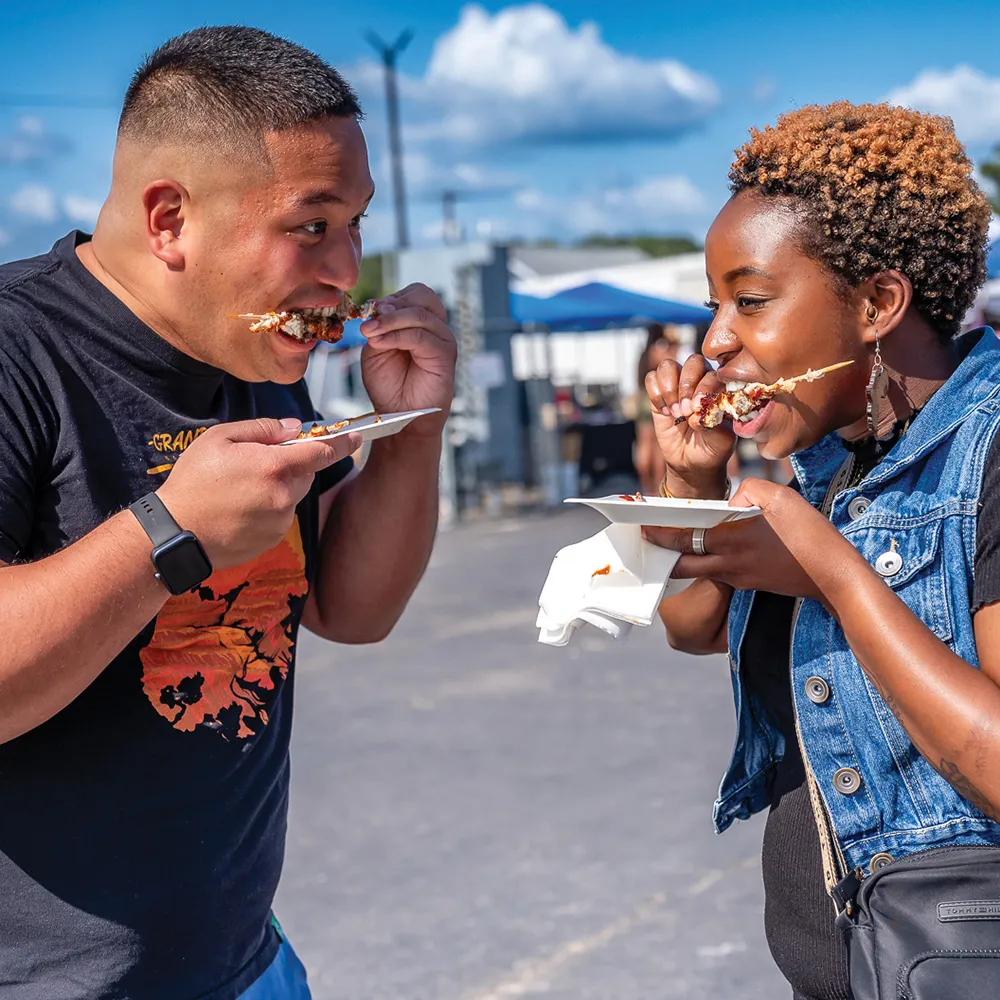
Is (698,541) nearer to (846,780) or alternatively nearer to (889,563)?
(889,563)

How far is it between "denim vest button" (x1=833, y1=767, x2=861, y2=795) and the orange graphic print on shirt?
0.99 meters

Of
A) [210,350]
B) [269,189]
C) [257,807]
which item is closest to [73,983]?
[257,807]

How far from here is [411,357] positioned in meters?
2.70

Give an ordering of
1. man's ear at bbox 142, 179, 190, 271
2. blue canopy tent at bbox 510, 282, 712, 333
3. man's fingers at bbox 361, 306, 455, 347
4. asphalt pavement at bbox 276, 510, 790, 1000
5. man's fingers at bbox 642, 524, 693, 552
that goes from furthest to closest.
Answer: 1. blue canopy tent at bbox 510, 282, 712, 333
2. asphalt pavement at bbox 276, 510, 790, 1000
3. man's fingers at bbox 361, 306, 455, 347
4. man's ear at bbox 142, 179, 190, 271
5. man's fingers at bbox 642, 524, 693, 552

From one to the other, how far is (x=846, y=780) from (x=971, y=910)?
0.26 metres

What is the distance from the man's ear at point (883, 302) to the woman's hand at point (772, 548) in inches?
13.0

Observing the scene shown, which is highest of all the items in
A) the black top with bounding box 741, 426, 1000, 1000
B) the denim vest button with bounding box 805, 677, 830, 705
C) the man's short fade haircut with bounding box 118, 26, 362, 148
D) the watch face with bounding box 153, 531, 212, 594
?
the man's short fade haircut with bounding box 118, 26, 362, 148

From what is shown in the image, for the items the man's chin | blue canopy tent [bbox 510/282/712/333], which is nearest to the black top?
the man's chin

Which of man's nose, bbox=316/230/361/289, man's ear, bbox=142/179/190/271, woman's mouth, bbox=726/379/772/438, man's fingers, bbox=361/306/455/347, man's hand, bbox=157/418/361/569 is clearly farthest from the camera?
man's fingers, bbox=361/306/455/347

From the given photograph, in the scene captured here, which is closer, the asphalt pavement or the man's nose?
the man's nose

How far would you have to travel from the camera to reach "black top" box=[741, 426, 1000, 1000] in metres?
2.08

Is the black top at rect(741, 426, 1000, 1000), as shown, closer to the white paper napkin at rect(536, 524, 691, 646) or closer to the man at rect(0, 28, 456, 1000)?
the white paper napkin at rect(536, 524, 691, 646)

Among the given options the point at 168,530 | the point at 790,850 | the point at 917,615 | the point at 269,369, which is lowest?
the point at 790,850

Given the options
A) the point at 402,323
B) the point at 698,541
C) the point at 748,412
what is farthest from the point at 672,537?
the point at 402,323
